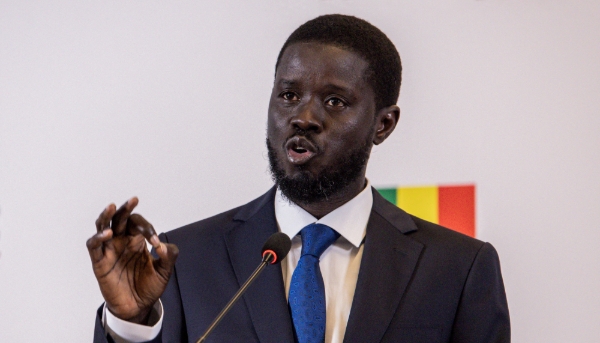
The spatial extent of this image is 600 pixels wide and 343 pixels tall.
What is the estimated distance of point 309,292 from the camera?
1.89 meters

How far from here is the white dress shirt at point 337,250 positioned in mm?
1927

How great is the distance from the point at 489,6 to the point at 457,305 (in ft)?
4.05

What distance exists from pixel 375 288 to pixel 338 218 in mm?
220

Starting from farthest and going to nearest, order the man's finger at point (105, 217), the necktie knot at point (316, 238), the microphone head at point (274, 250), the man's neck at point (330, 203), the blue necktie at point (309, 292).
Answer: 1. the man's neck at point (330, 203)
2. the necktie knot at point (316, 238)
3. the blue necktie at point (309, 292)
4. the microphone head at point (274, 250)
5. the man's finger at point (105, 217)

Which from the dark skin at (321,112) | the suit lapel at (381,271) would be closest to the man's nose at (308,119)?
the dark skin at (321,112)

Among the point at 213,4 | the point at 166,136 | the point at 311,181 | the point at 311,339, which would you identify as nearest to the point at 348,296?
the point at 311,339

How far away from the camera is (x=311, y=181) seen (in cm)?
198

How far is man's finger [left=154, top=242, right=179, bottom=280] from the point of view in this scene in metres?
1.54

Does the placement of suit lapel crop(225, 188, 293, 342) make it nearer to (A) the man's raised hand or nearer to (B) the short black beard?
(B) the short black beard

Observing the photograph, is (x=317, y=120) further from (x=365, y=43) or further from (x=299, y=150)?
(x=365, y=43)

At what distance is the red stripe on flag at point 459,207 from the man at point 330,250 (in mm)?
621

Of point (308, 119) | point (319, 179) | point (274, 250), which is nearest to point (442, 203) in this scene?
point (319, 179)

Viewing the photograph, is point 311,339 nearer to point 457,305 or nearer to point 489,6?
point 457,305

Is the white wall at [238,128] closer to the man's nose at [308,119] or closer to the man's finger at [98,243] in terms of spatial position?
the man's nose at [308,119]
